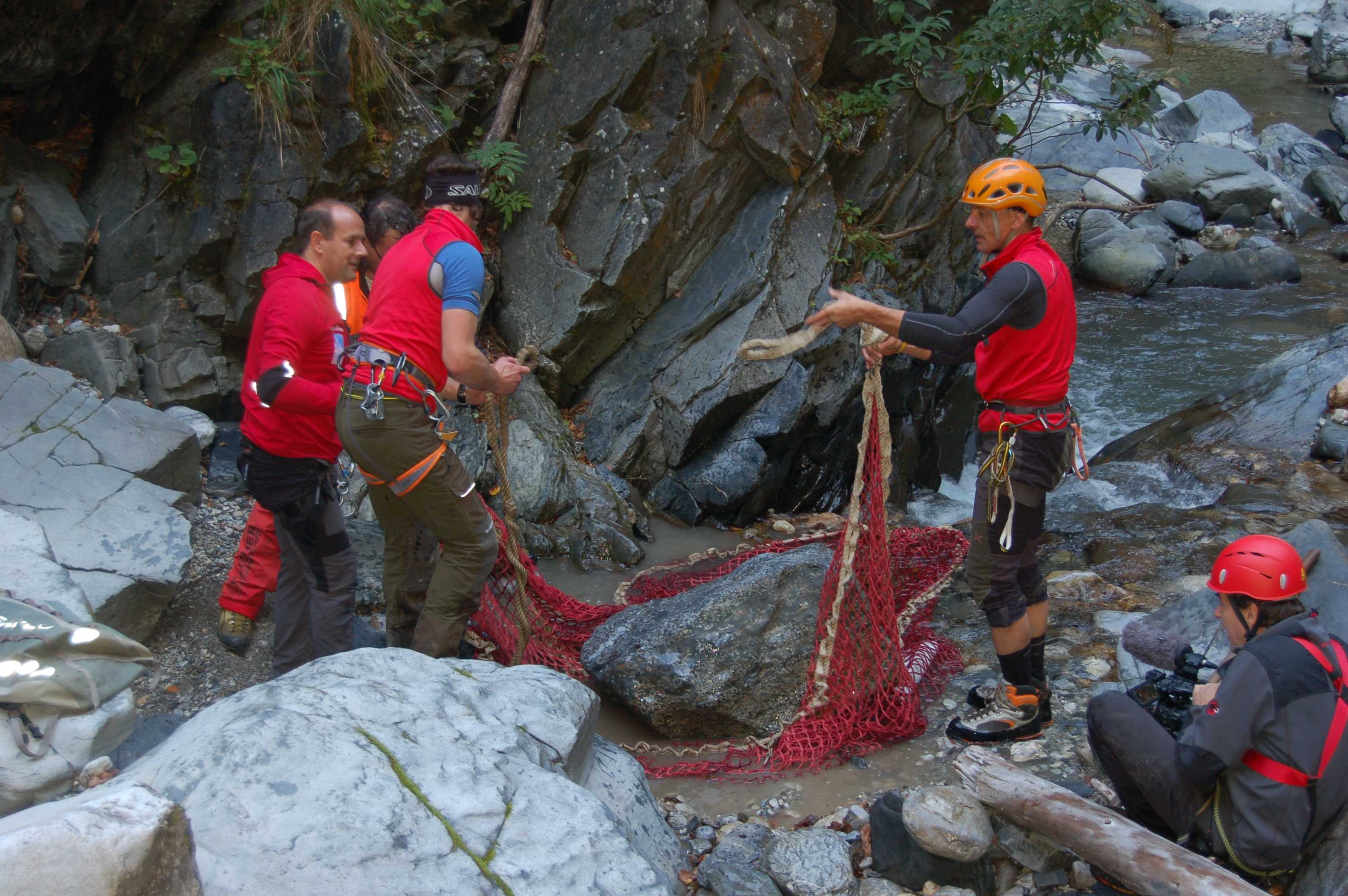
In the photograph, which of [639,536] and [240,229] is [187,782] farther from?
[240,229]

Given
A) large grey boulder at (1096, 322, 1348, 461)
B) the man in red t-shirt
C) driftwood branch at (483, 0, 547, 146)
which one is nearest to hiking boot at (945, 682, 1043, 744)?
the man in red t-shirt

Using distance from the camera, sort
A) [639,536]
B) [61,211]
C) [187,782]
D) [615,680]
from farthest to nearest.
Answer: [639,536], [61,211], [615,680], [187,782]

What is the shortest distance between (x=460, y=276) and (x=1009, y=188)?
2.07 metres

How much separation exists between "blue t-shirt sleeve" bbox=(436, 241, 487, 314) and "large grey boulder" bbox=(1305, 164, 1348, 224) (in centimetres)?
1765

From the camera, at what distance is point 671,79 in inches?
302

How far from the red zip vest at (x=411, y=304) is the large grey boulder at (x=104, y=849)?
6.06ft

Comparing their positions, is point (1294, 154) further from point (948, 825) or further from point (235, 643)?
point (235, 643)

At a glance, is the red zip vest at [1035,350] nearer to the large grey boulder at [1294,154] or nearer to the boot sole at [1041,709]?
the boot sole at [1041,709]

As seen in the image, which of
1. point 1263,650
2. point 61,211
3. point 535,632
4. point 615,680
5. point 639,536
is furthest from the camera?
point 639,536

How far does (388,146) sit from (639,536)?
3.45 m

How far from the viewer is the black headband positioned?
3.74m

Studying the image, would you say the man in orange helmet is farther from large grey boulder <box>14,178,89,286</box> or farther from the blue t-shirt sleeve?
large grey boulder <box>14,178,89,286</box>

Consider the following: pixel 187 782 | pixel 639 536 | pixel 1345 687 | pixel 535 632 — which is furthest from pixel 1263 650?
pixel 639 536

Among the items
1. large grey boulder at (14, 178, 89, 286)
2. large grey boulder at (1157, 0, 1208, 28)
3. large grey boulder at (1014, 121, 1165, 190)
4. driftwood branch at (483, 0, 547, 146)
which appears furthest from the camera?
large grey boulder at (1157, 0, 1208, 28)
